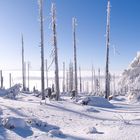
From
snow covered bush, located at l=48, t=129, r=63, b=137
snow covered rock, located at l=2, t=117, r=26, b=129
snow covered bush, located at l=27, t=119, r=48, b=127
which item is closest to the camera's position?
snow covered bush, located at l=48, t=129, r=63, b=137

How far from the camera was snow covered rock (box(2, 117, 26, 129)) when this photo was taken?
13.9 meters

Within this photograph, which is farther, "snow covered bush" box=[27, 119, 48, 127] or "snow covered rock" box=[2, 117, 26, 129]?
"snow covered bush" box=[27, 119, 48, 127]

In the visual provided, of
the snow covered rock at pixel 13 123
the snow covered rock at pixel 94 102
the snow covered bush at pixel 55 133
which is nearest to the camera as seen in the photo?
the snow covered bush at pixel 55 133

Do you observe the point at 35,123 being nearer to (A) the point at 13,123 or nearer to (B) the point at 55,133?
(A) the point at 13,123

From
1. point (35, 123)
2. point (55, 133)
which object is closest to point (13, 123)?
point (35, 123)

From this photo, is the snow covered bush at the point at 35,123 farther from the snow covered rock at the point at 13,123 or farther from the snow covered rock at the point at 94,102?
the snow covered rock at the point at 94,102

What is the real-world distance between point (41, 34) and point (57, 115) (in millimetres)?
15910

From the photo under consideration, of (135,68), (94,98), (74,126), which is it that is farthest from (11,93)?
(135,68)

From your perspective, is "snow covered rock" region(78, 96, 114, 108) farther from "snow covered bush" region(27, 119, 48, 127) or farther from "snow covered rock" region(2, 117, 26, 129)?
"snow covered rock" region(2, 117, 26, 129)

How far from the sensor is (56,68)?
3516cm

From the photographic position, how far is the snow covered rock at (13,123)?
1386 cm

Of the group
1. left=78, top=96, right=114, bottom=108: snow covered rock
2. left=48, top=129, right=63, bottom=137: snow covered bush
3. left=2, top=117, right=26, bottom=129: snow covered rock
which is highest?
left=2, top=117, right=26, bottom=129: snow covered rock

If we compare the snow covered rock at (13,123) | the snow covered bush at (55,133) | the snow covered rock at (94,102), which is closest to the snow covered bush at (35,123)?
the snow covered rock at (13,123)

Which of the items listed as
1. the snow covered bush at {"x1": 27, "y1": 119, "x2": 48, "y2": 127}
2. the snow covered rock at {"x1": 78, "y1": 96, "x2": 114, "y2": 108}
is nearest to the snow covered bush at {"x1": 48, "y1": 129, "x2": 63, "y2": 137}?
the snow covered bush at {"x1": 27, "y1": 119, "x2": 48, "y2": 127}
